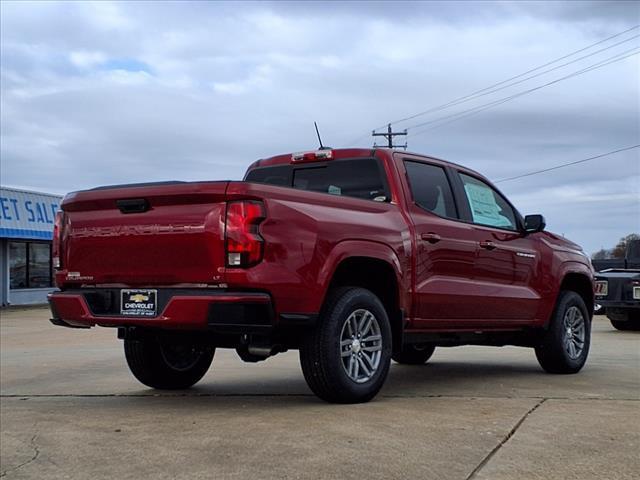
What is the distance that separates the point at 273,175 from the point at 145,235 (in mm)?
2066

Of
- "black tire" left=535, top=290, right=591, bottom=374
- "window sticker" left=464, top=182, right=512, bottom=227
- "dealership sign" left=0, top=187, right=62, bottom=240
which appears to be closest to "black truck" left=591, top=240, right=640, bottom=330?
"black tire" left=535, top=290, right=591, bottom=374

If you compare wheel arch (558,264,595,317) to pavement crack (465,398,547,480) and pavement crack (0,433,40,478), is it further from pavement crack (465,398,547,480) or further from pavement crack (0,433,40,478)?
pavement crack (0,433,40,478)

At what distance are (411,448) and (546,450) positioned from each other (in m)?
0.73

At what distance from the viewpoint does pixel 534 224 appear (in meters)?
8.10

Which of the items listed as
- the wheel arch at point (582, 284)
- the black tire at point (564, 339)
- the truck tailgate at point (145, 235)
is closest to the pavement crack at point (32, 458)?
the truck tailgate at point (145, 235)

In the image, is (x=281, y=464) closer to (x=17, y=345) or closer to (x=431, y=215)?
(x=431, y=215)

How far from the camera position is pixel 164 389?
728 centimetres

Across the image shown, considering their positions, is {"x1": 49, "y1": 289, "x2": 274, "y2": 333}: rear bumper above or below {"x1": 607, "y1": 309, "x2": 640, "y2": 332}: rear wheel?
above

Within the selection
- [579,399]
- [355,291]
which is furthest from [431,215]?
[579,399]

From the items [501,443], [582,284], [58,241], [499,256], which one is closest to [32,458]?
[58,241]

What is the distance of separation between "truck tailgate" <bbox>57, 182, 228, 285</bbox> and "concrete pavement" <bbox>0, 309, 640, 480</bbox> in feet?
3.30

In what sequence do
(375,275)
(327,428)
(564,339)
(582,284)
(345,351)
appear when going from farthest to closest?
(582,284), (564,339), (375,275), (345,351), (327,428)

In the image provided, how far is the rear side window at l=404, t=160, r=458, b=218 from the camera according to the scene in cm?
693

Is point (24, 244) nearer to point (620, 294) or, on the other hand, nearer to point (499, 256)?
point (620, 294)
